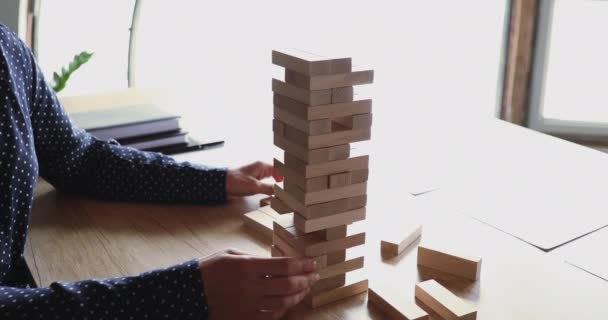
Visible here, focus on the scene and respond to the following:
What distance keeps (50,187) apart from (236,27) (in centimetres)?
237

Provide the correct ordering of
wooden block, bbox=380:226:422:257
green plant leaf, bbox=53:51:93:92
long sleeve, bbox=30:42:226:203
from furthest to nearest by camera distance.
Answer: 1. green plant leaf, bbox=53:51:93:92
2. long sleeve, bbox=30:42:226:203
3. wooden block, bbox=380:226:422:257

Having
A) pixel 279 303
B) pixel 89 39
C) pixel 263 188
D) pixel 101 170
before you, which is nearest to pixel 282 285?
pixel 279 303

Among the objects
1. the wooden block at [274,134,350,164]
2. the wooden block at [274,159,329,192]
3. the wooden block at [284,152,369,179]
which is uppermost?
the wooden block at [274,134,350,164]

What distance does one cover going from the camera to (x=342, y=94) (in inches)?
36.6

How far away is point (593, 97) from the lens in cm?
308

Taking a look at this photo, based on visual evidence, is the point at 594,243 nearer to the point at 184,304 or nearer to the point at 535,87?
the point at 184,304

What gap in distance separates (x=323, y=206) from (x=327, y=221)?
0.02 metres

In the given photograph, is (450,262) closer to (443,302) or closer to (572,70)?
(443,302)

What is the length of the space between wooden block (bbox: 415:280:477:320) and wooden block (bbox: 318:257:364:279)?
10cm

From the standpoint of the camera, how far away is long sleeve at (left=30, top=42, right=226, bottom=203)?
4.52 feet

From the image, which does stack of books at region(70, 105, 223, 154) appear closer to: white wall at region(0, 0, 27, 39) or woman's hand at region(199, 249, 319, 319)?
white wall at region(0, 0, 27, 39)

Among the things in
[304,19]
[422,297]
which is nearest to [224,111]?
[422,297]

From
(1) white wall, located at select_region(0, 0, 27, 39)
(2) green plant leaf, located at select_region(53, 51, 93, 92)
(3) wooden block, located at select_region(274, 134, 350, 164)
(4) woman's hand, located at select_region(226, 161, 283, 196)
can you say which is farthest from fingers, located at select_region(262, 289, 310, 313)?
(2) green plant leaf, located at select_region(53, 51, 93, 92)

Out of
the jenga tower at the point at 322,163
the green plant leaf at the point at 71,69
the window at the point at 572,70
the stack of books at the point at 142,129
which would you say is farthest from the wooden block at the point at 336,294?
the window at the point at 572,70
